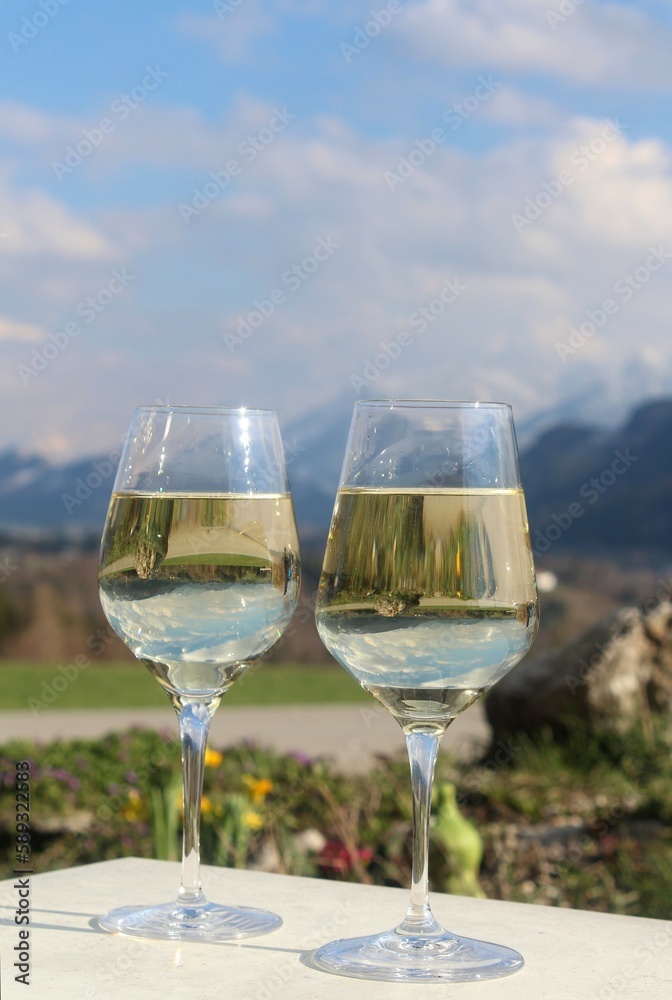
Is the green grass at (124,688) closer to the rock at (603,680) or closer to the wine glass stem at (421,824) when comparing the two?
the rock at (603,680)

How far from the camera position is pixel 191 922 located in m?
1.73

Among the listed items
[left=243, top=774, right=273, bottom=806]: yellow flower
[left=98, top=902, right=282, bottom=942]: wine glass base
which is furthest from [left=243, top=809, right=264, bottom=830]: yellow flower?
[left=98, top=902, right=282, bottom=942]: wine glass base

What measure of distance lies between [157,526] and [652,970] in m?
0.88

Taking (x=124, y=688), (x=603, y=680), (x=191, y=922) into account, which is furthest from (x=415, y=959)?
(x=124, y=688)

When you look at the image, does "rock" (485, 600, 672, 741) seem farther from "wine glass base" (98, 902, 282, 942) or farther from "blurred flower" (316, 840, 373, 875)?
"wine glass base" (98, 902, 282, 942)

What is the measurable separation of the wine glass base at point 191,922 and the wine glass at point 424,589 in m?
0.16

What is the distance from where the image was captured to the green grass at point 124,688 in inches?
597

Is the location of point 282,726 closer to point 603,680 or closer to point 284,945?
point 603,680

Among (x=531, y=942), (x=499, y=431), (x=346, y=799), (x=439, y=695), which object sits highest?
(x=499, y=431)

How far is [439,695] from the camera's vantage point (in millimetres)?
1576

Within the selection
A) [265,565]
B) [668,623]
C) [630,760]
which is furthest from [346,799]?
[265,565]

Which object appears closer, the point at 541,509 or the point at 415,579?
the point at 415,579

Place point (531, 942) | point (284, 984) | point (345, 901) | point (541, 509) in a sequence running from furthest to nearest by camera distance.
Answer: point (541, 509) < point (345, 901) < point (531, 942) < point (284, 984)

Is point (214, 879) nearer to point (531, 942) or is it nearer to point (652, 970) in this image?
point (531, 942)
